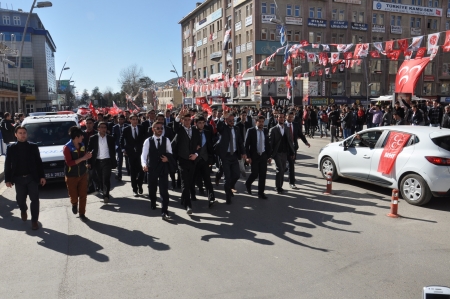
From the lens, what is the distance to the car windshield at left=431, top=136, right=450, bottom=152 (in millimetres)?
7141

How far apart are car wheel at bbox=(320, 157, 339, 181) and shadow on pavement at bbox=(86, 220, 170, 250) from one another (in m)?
5.33

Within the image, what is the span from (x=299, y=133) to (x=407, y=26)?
5394 centimetres

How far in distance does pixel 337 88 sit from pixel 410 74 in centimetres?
3876

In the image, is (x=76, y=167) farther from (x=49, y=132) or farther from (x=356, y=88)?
(x=356, y=88)

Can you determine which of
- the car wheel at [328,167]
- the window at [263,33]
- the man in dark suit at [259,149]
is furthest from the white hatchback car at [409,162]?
the window at [263,33]

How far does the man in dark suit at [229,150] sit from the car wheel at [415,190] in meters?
3.18

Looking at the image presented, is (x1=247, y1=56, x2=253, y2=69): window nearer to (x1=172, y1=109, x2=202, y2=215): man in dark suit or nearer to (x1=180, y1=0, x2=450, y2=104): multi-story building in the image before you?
(x1=180, y1=0, x2=450, y2=104): multi-story building

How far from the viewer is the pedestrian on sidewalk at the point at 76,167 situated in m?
6.73

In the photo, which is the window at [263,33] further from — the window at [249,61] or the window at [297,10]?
the window at [297,10]

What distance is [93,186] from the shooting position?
30.5 feet

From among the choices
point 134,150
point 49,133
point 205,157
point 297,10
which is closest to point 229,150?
point 205,157

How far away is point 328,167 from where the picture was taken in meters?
9.88

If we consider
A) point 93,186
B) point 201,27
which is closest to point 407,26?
point 201,27

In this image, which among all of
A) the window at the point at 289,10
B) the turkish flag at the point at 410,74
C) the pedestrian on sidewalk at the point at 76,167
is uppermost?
the window at the point at 289,10
